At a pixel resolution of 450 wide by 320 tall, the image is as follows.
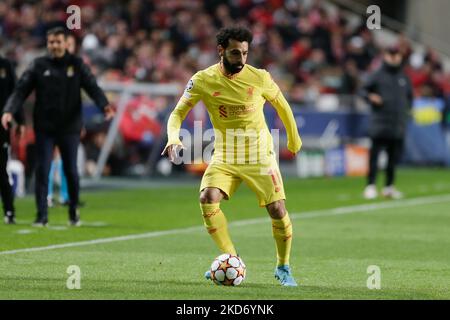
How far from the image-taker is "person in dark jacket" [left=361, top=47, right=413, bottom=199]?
19.9 meters

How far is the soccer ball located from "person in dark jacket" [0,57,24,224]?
5.58m

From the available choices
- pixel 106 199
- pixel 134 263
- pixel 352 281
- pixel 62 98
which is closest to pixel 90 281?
pixel 134 263

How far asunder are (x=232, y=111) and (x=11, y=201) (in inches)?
221

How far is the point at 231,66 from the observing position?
380 inches

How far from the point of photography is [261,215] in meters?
16.8

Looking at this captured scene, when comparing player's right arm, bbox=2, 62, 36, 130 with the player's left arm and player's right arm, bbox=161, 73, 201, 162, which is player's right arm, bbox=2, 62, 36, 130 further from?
the player's left arm

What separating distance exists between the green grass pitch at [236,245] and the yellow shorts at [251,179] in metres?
0.72

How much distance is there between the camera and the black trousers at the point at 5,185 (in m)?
14.5

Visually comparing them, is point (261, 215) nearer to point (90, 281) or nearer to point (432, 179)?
point (90, 281)

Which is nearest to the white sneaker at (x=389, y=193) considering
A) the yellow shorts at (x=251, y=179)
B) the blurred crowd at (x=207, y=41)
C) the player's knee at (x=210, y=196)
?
the blurred crowd at (x=207, y=41)

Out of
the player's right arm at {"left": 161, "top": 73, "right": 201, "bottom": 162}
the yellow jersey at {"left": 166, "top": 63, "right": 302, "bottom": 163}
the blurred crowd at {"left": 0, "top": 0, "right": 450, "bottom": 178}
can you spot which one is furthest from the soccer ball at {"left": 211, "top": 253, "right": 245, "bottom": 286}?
the blurred crowd at {"left": 0, "top": 0, "right": 450, "bottom": 178}

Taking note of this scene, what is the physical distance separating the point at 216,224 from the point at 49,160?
4.90m

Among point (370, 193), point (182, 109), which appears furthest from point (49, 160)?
point (370, 193)

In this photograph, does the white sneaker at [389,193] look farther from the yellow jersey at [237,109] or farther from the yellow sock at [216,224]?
the yellow sock at [216,224]
